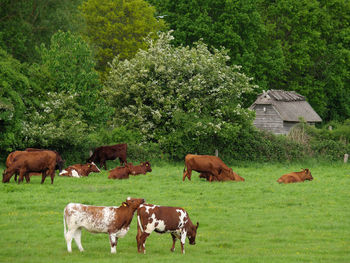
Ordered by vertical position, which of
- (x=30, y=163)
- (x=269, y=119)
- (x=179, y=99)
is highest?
(x=179, y=99)

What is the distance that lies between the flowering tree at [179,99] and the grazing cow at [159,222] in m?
24.8

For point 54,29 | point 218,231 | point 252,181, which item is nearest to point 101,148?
point 252,181

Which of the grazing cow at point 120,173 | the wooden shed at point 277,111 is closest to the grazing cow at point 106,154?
the grazing cow at point 120,173

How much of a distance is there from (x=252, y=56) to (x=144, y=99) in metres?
21.9

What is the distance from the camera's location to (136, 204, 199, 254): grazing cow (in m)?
15.4

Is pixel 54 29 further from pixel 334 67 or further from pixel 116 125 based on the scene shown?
pixel 334 67

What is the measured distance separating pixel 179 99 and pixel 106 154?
23.7 ft

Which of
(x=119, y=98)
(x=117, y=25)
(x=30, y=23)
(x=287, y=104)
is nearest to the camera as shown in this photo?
(x=119, y=98)

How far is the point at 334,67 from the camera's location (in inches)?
2702

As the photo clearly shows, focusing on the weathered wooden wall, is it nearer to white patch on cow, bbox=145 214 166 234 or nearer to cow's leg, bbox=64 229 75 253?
white patch on cow, bbox=145 214 166 234

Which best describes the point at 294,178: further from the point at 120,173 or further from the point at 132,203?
the point at 132,203

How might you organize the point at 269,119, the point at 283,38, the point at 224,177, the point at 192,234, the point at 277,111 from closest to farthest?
the point at 192,234
the point at 224,177
the point at 277,111
the point at 269,119
the point at 283,38

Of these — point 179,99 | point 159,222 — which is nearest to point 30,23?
point 179,99

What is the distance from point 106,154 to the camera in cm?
3712
